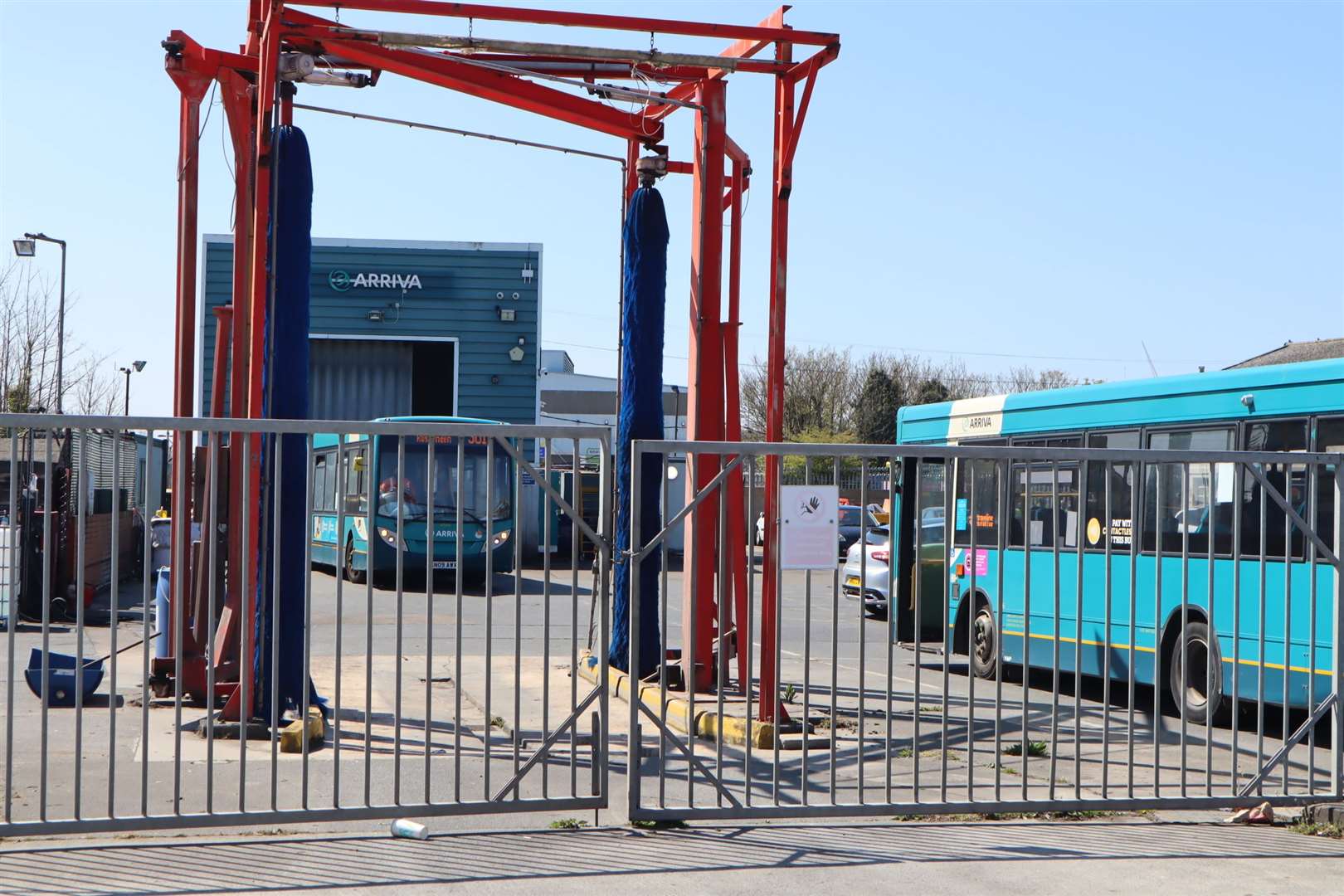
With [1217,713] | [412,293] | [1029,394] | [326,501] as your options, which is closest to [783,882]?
[1217,713]

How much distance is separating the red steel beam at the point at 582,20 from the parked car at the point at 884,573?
4.00 meters

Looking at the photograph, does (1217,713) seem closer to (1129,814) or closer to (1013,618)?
(1013,618)

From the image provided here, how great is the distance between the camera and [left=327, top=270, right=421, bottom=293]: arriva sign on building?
33.2 meters

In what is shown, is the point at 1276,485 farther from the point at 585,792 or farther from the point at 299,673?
the point at 299,673

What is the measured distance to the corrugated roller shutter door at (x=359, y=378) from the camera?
3506 cm

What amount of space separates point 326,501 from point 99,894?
478 inches

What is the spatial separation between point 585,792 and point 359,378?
2860 centimetres

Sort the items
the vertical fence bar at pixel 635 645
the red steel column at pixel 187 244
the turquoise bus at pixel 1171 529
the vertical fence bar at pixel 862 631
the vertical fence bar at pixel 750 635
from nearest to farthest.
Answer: the vertical fence bar at pixel 635 645 → the vertical fence bar at pixel 750 635 → the vertical fence bar at pixel 862 631 → the turquoise bus at pixel 1171 529 → the red steel column at pixel 187 244

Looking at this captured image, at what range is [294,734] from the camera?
29.3 feet

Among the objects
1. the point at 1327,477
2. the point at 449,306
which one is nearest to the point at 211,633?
the point at 1327,477

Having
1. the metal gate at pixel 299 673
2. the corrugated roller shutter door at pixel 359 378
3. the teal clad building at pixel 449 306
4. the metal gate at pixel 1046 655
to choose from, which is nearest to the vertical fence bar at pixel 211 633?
the metal gate at pixel 299 673

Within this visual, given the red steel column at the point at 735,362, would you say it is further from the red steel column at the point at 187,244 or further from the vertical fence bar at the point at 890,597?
the red steel column at the point at 187,244

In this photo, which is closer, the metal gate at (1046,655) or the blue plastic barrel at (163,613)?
the metal gate at (1046,655)

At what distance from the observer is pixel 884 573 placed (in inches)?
783
